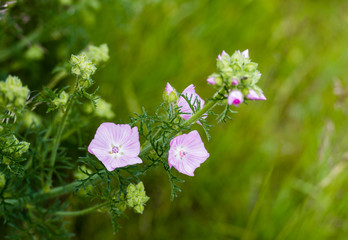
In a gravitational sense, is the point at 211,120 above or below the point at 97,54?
above

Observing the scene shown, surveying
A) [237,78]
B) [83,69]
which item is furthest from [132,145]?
[237,78]

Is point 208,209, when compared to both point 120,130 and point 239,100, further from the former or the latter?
point 239,100

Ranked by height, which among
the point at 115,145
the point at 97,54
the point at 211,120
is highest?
the point at 211,120

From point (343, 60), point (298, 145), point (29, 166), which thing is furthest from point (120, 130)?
point (343, 60)

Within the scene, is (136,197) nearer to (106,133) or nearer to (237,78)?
(106,133)

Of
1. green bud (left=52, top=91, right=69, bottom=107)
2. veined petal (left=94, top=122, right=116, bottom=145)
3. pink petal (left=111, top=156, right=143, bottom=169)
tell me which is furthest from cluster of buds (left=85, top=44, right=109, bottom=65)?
pink petal (left=111, top=156, right=143, bottom=169)

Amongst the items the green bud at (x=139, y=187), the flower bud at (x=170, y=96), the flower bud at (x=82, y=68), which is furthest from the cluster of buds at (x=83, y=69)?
the green bud at (x=139, y=187)

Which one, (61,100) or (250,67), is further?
(61,100)
